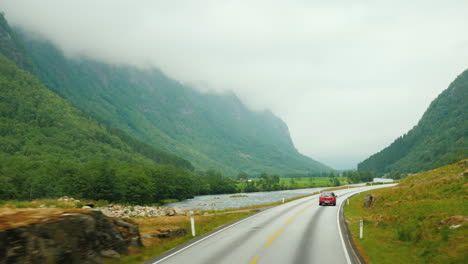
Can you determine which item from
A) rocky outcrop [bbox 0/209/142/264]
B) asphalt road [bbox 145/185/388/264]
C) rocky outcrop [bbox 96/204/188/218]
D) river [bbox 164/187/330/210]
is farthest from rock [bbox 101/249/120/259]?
river [bbox 164/187/330/210]

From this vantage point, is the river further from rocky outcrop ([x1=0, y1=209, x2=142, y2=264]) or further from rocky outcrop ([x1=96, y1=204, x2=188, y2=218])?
rocky outcrop ([x1=0, y1=209, x2=142, y2=264])

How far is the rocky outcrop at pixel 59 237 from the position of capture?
10.2 m

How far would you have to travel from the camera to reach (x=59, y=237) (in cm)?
1170

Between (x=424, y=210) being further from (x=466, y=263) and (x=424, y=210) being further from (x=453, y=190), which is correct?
(x=466, y=263)

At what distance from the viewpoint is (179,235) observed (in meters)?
21.0

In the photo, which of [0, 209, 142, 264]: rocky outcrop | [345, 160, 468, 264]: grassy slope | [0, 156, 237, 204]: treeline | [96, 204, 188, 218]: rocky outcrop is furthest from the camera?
[0, 156, 237, 204]: treeline

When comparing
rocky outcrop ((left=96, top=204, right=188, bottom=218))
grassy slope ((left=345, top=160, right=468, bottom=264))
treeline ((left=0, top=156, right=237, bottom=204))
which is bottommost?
grassy slope ((left=345, top=160, right=468, bottom=264))

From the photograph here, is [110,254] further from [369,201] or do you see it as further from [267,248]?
[369,201]

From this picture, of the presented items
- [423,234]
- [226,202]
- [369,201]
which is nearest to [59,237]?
[423,234]

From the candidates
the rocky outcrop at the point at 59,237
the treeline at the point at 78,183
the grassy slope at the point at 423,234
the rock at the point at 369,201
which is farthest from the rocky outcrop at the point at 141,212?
the treeline at the point at 78,183

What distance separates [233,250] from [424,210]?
1650cm

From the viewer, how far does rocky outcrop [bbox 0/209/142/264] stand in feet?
33.5

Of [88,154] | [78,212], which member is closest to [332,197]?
[78,212]

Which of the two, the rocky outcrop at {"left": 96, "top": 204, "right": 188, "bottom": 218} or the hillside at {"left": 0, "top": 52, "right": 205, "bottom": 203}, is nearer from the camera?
the rocky outcrop at {"left": 96, "top": 204, "right": 188, "bottom": 218}
